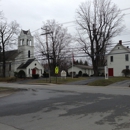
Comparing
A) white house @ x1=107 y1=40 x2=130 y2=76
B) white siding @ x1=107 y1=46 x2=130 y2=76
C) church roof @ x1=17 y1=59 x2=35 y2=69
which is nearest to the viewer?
white house @ x1=107 y1=40 x2=130 y2=76

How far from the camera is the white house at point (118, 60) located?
53.8 meters

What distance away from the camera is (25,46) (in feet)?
216

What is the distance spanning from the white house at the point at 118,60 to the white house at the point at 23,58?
22.9 meters

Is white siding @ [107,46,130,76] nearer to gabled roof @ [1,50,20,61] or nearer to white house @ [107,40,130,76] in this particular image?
white house @ [107,40,130,76]

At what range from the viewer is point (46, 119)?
829cm

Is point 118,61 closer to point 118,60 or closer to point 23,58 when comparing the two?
point 118,60

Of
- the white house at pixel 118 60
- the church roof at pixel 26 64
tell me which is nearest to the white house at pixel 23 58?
the church roof at pixel 26 64

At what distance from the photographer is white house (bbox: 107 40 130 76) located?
176 feet

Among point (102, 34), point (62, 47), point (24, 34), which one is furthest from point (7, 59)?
point (102, 34)

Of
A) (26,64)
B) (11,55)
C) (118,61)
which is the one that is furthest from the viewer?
(11,55)

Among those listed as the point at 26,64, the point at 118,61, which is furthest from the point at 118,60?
the point at 26,64

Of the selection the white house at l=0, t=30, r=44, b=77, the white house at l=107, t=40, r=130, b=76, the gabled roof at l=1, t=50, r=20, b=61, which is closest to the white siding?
the white house at l=107, t=40, r=130, b=76

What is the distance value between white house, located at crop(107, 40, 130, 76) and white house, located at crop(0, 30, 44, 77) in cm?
2294

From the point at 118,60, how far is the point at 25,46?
92.8 feet
